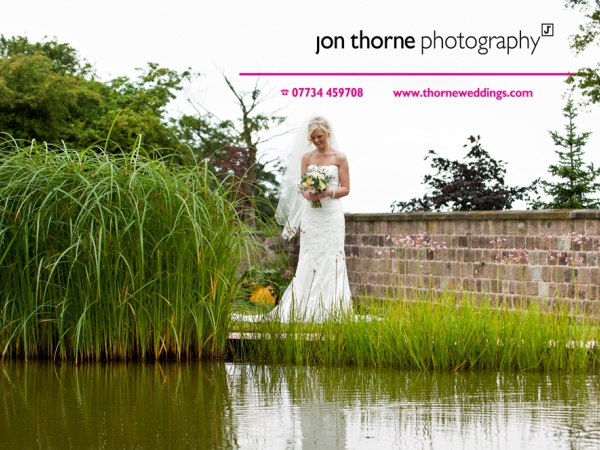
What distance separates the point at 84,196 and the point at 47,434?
110 inches

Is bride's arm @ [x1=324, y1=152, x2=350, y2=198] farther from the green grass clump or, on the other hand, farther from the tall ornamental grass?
the green grass clump

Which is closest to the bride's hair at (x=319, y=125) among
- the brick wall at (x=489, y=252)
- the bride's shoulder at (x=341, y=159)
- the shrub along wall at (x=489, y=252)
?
the bride's shoulder at (x=341, y=159)

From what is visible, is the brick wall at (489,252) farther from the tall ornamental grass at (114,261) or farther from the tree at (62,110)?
the tree at (62,110)

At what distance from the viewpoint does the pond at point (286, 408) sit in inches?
163

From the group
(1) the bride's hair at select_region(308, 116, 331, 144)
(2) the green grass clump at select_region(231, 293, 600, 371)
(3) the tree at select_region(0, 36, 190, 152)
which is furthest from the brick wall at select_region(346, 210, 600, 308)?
(3) the tree at select_region(0, 36, 190, 152)

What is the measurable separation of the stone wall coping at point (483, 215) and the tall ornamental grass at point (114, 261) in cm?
423

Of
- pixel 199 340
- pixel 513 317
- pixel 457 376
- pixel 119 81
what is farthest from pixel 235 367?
pixel 119 81

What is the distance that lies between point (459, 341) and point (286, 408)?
197cm

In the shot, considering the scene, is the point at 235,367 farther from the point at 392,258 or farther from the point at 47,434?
the point at 392,258

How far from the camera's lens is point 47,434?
14.0 ft

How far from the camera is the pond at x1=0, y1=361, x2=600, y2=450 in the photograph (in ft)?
13.5

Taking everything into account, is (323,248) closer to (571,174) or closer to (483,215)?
(483,215)

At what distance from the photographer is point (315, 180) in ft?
30.6

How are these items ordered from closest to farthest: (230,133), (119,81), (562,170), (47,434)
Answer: (47,434)
(562,170)
(119,81)
(230,133)
